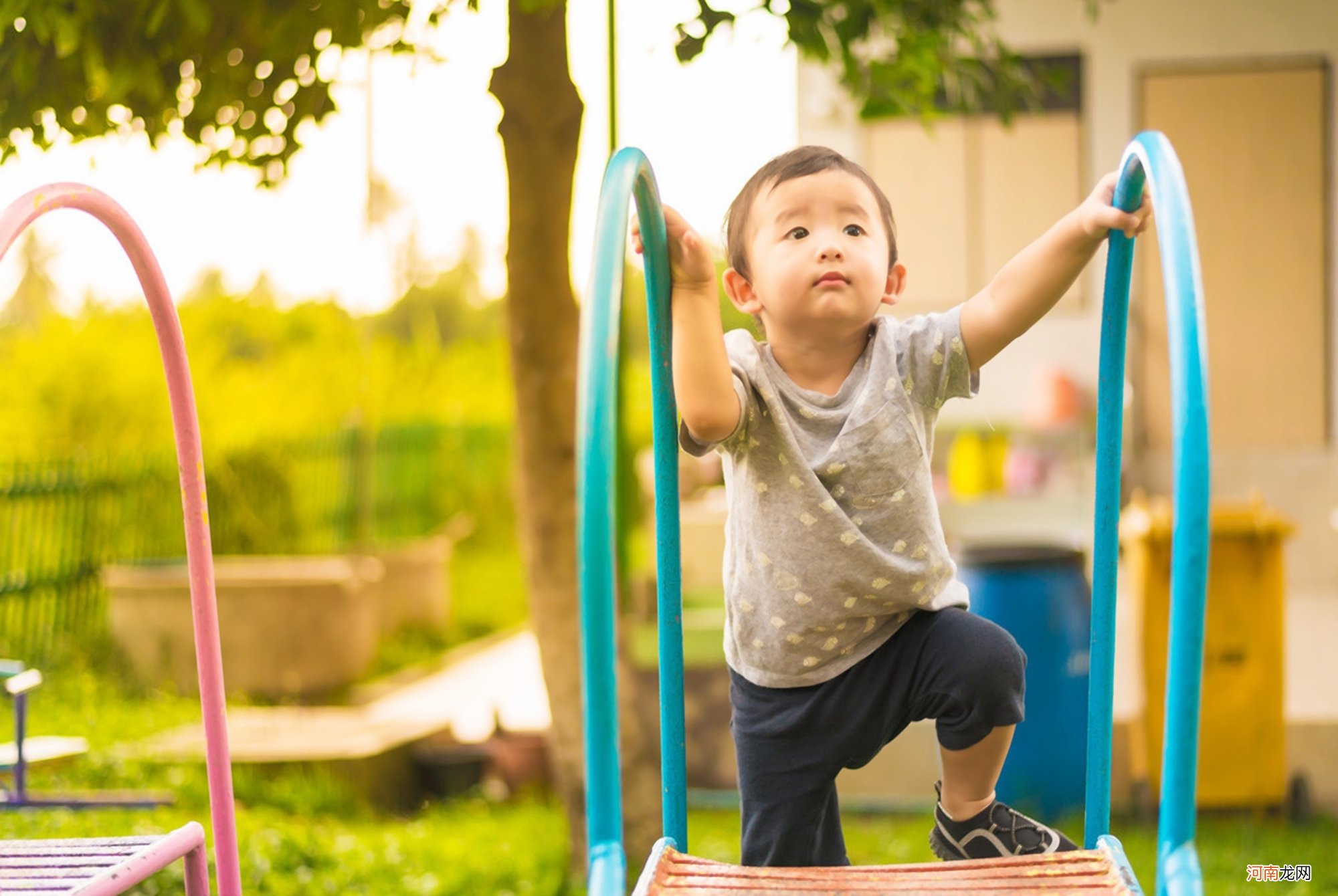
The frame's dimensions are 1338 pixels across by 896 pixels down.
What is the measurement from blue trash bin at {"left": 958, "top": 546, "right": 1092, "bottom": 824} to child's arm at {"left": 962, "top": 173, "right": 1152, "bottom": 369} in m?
2.91

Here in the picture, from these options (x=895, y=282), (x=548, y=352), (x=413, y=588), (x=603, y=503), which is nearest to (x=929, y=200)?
(x=548, y=352)

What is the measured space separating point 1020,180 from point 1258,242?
1223 mm

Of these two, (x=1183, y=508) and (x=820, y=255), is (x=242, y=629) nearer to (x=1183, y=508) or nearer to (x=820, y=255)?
(x=820, y=255)

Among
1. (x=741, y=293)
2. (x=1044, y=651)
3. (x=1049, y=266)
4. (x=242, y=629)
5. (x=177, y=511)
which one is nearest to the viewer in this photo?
(x=1049, y=266)

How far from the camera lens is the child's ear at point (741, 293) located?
166cm

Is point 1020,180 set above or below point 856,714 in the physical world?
above

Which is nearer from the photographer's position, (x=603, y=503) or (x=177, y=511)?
(x=603, y=503)

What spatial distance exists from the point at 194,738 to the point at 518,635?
476 centimetres

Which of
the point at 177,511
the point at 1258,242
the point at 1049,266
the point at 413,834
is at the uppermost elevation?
the point at 1258,242

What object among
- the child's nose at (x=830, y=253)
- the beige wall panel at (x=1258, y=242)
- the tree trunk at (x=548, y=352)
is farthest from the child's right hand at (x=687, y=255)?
the beige wall panel at (x=1258, y=242)

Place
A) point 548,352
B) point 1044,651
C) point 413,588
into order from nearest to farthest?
point 548,352 → point 1044,651 → point 413,588

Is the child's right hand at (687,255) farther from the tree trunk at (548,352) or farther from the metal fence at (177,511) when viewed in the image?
the metal fence at (177,511)

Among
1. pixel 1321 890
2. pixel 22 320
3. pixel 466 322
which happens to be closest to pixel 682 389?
pixel 1321 890

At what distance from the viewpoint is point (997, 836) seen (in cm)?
159
